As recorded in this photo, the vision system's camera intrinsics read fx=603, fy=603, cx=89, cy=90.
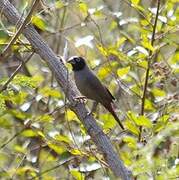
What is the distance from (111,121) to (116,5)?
10.9 ft

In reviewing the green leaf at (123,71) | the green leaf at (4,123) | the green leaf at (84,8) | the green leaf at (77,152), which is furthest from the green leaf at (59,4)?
the green leaf at (77,152)

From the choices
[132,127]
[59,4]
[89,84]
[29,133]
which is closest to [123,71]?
[132,127]

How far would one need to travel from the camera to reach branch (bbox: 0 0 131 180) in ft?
9.39

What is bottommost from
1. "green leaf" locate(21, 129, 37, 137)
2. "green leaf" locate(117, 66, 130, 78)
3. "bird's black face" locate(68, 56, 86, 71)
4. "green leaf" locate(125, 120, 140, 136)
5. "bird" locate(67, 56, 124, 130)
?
"bird" locate(67, 56, 124, 130)

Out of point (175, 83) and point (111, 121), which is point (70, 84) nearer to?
point (111, 121)

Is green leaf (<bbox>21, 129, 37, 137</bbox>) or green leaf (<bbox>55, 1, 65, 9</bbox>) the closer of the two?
green leaf (<bbox>55, 1, 65, 9</bbox>)

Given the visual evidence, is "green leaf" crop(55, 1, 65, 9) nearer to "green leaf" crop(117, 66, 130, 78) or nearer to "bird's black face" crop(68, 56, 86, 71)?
"green leaf" crop(117, 66, 130, 78)

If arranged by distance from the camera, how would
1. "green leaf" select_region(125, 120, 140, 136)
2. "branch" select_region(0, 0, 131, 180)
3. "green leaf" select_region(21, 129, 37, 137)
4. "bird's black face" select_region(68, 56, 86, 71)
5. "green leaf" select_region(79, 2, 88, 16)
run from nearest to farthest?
"branch" select_region(0, 0, 131, 180)
"green leaf" select_region(125, 120, 140, 136)
"green leaf" select_region(79, 2, 88, 16)
"green leaf" select_region(21, 129, 37, 137)
"bird's black face" select_region(68, 56, 86, 71)

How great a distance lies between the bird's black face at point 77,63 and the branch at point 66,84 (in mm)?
1747

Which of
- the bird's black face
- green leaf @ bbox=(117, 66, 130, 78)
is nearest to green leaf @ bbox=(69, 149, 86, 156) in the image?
green leaf @ bbox=(117, 66, 130, 78)

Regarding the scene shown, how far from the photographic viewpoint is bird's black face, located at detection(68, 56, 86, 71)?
4.83 meters

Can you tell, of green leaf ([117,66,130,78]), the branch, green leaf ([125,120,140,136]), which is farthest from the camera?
green leaf ([117,66,130,78])

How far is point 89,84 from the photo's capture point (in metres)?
4.86

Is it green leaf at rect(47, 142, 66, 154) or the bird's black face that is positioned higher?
green leaf at rect(47, 142, 66, 154)
